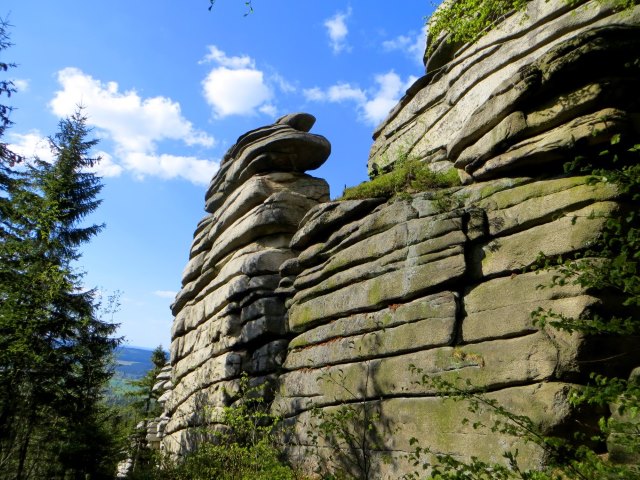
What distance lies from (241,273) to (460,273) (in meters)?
7.91

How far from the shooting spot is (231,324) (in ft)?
44.7

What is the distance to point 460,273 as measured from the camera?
8.11m

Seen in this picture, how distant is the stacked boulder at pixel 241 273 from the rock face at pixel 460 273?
93 mm

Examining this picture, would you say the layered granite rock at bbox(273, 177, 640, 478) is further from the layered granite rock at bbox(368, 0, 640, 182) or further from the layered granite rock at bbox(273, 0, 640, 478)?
the layered granite rock at bbox(368, 0, 640, 182)

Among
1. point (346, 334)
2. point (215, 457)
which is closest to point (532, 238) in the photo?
point (346, 334)

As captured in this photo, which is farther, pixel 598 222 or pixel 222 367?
pixel 222 367

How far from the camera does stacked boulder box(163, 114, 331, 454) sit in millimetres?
12891

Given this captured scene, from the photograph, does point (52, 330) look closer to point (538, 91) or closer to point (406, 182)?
point (406, 182)

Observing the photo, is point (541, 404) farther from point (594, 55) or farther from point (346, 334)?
point (594, 55)

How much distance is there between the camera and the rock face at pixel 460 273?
6.86 metres

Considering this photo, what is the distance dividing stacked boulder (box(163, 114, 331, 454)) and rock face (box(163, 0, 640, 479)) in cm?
9

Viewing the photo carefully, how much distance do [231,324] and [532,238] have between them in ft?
29.9

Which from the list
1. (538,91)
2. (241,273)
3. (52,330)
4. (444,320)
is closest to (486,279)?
(444,320)

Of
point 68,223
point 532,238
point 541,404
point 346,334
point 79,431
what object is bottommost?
point 79,431
